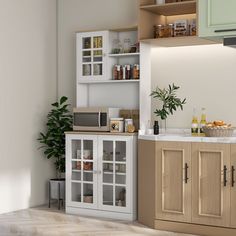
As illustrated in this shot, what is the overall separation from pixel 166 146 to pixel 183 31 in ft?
3.76

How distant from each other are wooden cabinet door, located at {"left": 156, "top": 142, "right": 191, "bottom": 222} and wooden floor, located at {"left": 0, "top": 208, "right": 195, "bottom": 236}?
20 centimetres

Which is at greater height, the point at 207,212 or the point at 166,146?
the point at 166,146

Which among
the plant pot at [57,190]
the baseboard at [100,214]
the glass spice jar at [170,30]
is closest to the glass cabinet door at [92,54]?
the glass spice jar at [170,30]

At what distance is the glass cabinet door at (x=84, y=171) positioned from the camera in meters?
6.03

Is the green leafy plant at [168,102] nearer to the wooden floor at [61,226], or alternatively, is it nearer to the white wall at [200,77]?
the white wall at [200,77]

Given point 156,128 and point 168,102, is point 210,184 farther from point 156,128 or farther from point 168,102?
point 168,102

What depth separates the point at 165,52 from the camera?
239 inches

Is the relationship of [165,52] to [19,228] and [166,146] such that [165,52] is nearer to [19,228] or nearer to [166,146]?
[166,146]

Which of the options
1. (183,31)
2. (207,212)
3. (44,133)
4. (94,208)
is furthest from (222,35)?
(44,133)

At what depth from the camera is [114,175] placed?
588 cm

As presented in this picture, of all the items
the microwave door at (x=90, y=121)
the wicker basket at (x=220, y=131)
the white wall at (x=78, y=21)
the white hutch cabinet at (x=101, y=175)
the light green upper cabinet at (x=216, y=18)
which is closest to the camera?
the light green upper cabinet at (x=216, y=18)

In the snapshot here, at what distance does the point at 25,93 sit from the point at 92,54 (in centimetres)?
86

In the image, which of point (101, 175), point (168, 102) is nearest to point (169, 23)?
point (168, 102)

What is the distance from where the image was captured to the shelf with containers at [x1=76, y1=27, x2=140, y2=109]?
6130 mm
